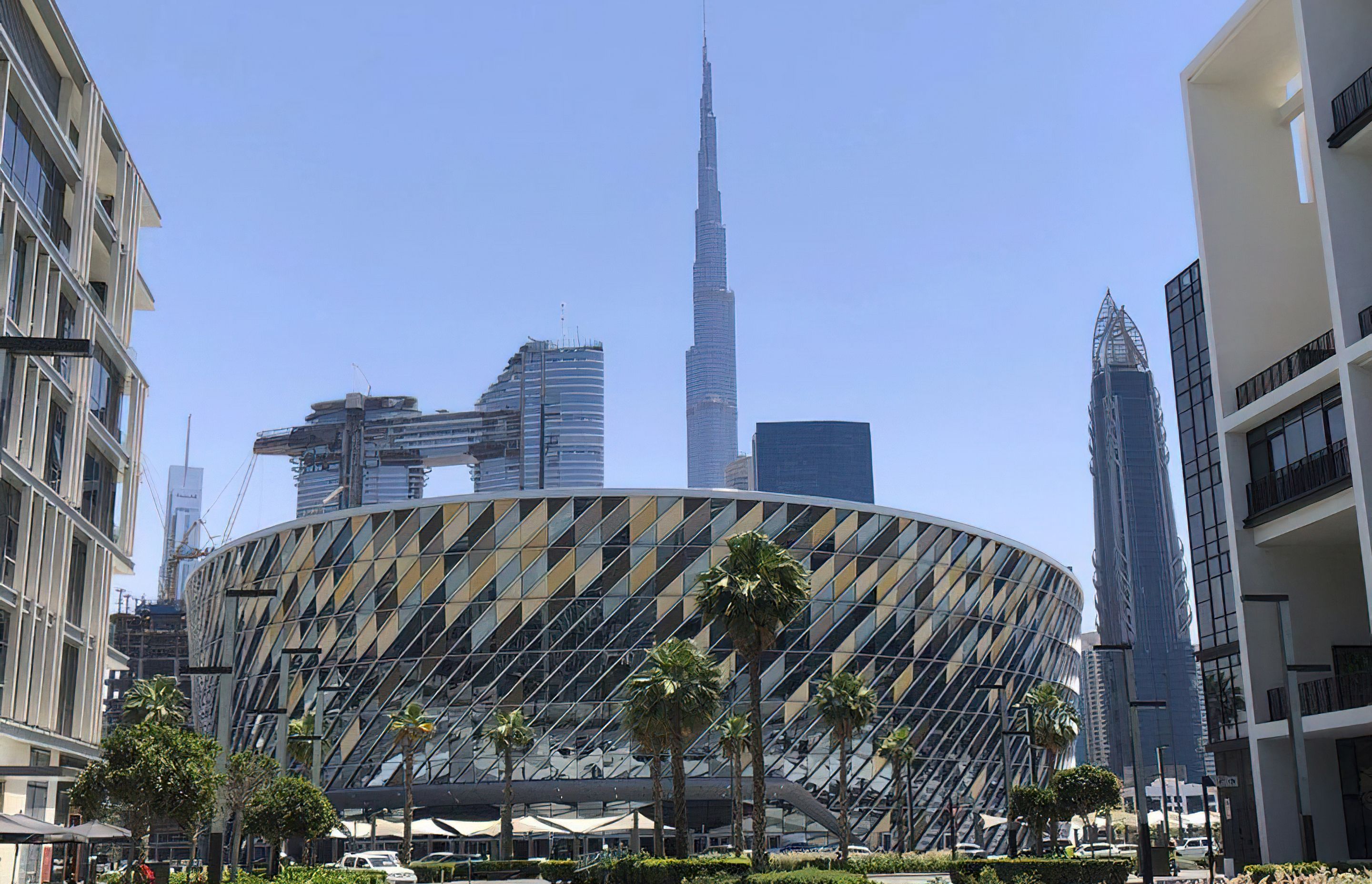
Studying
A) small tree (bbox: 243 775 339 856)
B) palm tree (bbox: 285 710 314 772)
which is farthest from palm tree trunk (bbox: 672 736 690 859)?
palm tree (bbox: 285 710 314 772)

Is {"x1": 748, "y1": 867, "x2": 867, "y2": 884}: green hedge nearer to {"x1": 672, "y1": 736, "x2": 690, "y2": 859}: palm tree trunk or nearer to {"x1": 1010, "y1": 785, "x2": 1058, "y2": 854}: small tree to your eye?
{"x1": 672, "y1": 736, "x2": 690, "y2": 859}: palm tree trunk

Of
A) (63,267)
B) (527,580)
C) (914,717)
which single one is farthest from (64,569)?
(914,717)

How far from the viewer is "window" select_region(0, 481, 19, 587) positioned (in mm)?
40344

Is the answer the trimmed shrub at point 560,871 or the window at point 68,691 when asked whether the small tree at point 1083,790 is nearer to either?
the trimmed shrub at point 560,871

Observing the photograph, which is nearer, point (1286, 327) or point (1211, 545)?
point (1286, 327)

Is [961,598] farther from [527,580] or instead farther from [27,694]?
[27,694]

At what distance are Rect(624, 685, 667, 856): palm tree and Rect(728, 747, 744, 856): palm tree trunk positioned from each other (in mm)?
3411

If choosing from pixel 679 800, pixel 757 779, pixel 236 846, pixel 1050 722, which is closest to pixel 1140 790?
pixel 757 779

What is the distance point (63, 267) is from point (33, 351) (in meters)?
25.7

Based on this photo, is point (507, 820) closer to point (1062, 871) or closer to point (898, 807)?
point (898, 807)

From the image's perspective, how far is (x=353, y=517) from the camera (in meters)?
88.4

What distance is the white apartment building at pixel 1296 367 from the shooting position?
34.4 m

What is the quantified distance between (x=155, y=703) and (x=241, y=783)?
904 inches

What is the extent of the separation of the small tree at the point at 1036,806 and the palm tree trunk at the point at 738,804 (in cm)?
1293
